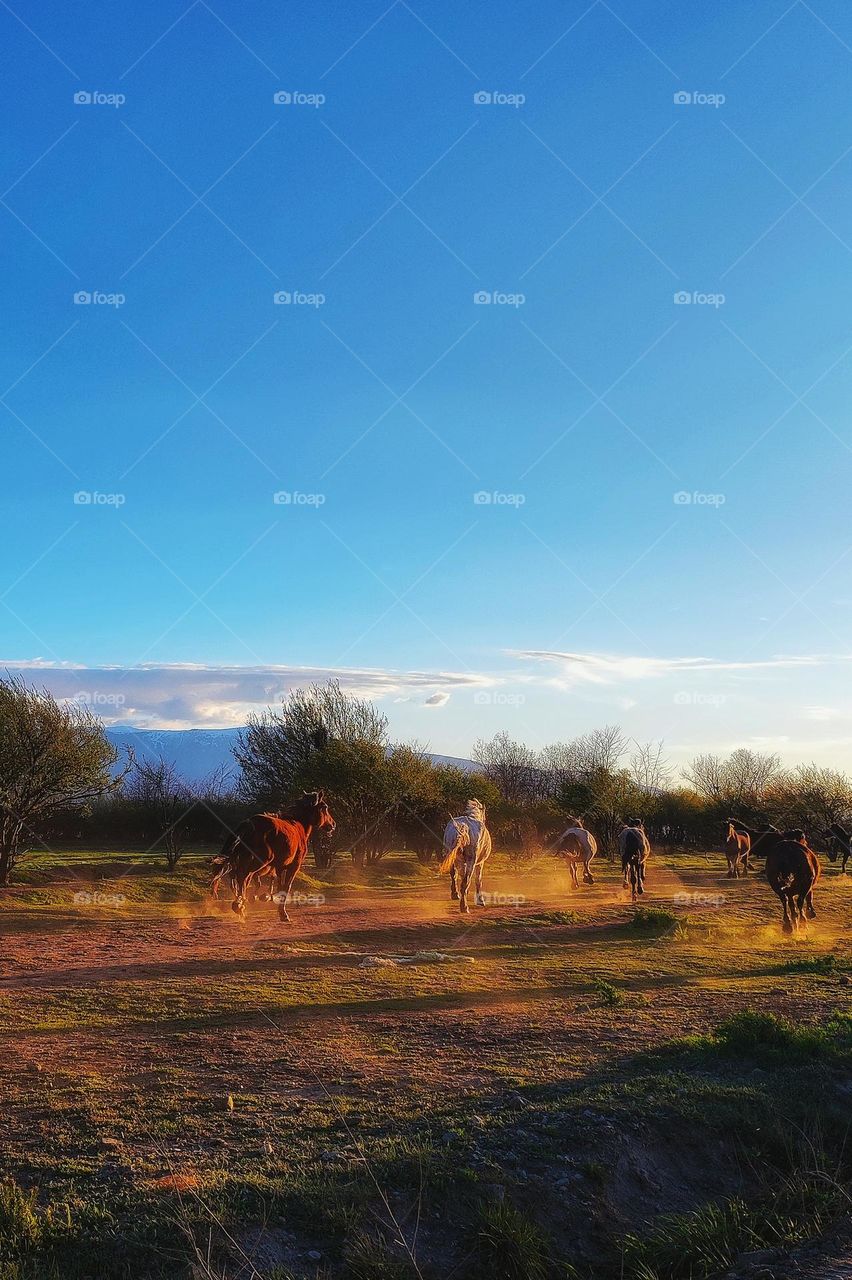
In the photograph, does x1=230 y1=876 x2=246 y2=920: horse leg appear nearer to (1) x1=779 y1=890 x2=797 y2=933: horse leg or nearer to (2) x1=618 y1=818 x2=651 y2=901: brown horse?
(1) x1=779 y1=890 x2=797 y2=933: horse leg

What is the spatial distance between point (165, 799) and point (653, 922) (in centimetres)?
2549

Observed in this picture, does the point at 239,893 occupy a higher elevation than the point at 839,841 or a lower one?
higher

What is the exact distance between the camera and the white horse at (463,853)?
21.8 meters

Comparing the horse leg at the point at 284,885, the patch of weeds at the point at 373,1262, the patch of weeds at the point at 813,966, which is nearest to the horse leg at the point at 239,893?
the horse leg at the point at 284,885

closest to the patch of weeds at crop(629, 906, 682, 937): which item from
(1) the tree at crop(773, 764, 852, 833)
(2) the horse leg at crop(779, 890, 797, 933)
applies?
(2) the horse leg at crop(779, 890, 797, 933)

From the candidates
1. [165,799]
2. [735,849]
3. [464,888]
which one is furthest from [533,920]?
[165,799]

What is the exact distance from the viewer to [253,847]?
17.7 m

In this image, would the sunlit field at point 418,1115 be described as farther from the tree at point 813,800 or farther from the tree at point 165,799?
the tree at point 813,800

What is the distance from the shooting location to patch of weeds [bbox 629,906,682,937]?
17.6 m

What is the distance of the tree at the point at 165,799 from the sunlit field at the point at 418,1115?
17932 mm

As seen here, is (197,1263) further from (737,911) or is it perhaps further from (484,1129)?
(737,911)

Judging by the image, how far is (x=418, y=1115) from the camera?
6547mm

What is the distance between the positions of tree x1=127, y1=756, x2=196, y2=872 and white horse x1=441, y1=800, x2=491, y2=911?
473 inches

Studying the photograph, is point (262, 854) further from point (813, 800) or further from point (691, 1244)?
point (813, 800)
